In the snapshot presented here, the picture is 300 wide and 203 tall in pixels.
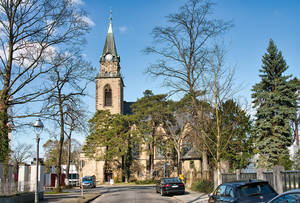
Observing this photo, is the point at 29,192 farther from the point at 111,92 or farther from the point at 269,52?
the point at 111,92

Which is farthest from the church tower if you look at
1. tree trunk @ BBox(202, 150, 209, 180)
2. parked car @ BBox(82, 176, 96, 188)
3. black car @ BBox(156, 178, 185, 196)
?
black car @ BBox(156, 178, 185, 196)

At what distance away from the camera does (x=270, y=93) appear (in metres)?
32.7


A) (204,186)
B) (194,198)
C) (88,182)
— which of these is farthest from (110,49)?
(194,198)

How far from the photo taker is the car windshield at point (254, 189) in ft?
31.8

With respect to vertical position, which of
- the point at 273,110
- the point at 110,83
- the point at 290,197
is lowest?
the point at 290,197

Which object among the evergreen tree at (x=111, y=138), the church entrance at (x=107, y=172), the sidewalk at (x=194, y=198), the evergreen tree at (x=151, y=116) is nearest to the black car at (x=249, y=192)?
the sidewalk at (x=194, y=198)

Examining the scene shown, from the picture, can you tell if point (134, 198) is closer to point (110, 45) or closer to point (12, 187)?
point (12, 187)

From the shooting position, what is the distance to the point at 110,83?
61375 mm

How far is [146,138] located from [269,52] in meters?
23.3

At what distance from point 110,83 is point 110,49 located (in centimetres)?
743

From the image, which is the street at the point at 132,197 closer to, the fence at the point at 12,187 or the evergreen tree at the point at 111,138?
the fence at the point at 12,187

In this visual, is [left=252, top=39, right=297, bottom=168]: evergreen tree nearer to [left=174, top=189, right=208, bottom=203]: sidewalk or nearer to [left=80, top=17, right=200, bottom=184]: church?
[left=174, top=189, right=208, bottom=203]: sidewalk

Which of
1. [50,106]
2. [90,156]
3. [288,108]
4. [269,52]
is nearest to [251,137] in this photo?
[288,108]

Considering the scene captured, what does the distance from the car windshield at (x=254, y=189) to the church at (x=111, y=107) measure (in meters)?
43.5
